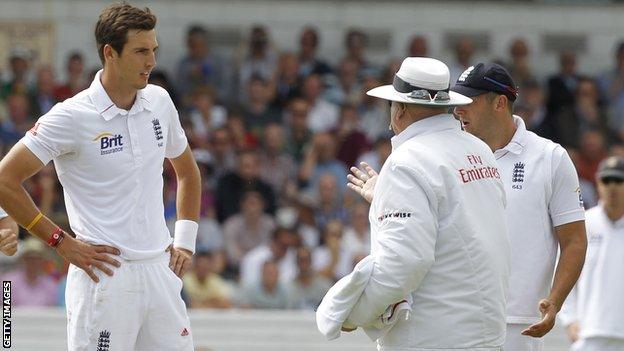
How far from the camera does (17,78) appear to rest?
15414 millimetres

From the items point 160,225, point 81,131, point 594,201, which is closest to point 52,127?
point 81,131

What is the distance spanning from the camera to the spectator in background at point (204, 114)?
48.8 ft

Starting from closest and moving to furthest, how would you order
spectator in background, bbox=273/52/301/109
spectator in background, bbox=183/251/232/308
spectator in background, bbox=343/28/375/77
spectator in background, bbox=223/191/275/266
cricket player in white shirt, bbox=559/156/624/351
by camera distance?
cricket player in white shirt, bbox=559/156/624/351
spectator in background, bbox=183/251/232/308
spectator in background, bbox=223/191/275/266
spectator in background, bbox=273/52/301/109
spectator in background, bbox=343/28/375/77

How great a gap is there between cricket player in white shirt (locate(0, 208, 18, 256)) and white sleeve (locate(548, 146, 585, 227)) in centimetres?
267

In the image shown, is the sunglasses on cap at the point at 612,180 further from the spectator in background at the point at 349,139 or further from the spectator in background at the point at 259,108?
the spectator in background at the point at 259,108

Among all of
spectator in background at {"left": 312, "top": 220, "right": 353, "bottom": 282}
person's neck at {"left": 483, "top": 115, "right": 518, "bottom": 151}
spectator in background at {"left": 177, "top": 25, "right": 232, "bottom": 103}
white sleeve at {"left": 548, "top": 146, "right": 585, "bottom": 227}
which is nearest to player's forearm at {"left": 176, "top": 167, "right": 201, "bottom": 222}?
person's neck at {"left": 483, "top": 115, "right": 518, "bottom": 151}

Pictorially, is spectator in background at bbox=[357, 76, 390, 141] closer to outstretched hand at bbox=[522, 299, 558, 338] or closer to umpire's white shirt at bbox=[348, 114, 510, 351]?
outstretched hand at bbox=[522, 299, 558, 338]

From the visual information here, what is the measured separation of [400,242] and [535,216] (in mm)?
1339

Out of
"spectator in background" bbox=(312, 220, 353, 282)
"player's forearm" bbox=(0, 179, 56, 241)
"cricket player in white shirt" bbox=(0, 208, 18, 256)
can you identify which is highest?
"player's forearm" bbox=(0, 179, 56, 241)

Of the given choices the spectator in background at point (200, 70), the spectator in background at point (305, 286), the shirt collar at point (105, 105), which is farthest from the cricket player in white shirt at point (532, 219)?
the spectator in background at point (200, 70)

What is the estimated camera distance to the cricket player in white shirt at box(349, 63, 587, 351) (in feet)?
22.9

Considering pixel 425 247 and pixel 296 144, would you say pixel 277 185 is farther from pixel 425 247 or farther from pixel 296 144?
pixel 425 247

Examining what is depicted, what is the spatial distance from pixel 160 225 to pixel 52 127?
2.35 feet

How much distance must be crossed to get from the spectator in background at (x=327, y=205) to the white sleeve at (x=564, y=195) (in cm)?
723
